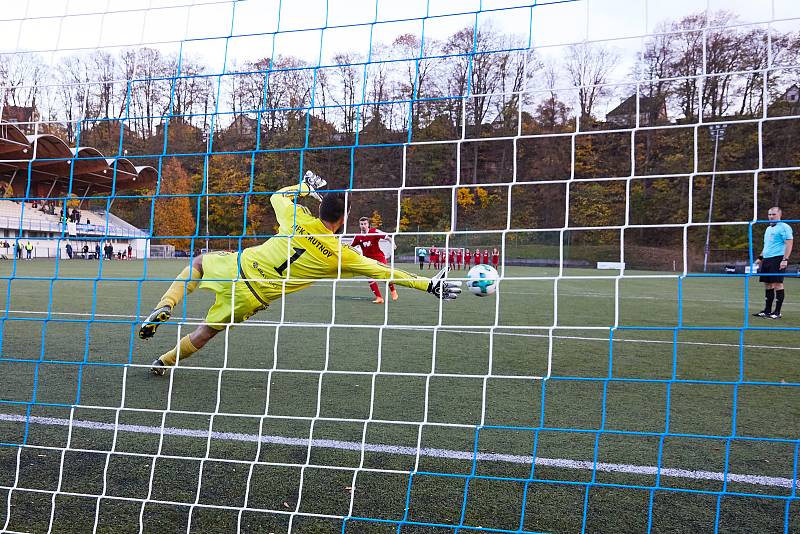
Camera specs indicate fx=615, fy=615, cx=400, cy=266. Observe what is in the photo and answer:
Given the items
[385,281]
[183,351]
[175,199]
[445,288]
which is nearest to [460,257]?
[175,199]

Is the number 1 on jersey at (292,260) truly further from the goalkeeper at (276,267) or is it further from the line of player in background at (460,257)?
the line of player in background at (460,257)

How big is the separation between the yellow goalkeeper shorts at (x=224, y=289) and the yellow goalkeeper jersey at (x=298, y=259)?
7cm

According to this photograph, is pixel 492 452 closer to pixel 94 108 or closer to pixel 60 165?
pixel 94 108

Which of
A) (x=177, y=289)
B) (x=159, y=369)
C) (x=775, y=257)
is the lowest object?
(x=159, y=369)

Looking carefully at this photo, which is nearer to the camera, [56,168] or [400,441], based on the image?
[400,441]

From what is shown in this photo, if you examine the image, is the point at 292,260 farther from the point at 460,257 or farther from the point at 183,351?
the point at 460,257

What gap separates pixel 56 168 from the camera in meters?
4.53

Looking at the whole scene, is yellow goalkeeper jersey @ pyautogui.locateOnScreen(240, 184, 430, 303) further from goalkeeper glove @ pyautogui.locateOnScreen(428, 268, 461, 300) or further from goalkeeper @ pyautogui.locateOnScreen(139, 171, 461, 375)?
goalkeeper glove @ pyautogui.locateOnScreen(428, 268, 461, 300)

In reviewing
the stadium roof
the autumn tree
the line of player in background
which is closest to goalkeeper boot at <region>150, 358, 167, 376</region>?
the autumn tree

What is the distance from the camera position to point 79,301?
34.3 ft

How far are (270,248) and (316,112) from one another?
4.12 ft

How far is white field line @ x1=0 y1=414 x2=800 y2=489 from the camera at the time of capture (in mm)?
2922

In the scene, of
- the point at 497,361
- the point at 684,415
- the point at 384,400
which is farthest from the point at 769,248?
the point at 384,400

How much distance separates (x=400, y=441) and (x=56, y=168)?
3250 millimetres
